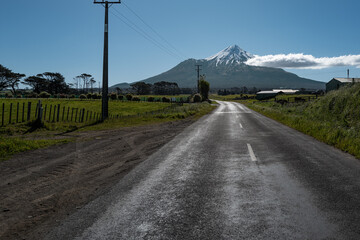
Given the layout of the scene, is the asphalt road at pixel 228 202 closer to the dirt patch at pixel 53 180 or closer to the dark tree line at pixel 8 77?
the dirt patch at pixel 53 180

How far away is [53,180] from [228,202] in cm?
375

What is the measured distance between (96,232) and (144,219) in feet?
2.21

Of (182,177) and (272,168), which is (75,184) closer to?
(182,177)

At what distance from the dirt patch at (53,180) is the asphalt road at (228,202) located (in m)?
0.34

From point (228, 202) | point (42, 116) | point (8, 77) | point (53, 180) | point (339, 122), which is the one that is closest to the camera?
point (228, 202)

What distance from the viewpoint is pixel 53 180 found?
5.65 m

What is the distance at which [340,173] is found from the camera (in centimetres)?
602

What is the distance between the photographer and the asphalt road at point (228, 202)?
3.38 m

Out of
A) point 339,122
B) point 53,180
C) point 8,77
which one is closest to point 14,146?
point 53,180

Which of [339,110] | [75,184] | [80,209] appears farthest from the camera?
[339,110]

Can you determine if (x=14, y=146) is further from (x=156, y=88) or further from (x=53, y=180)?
(x=156, y=88)

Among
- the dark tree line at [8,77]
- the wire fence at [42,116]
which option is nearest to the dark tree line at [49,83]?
the dark tree line at [8,77]

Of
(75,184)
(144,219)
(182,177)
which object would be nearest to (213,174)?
(182,177)

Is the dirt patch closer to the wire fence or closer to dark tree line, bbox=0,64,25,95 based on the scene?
the wire fence
